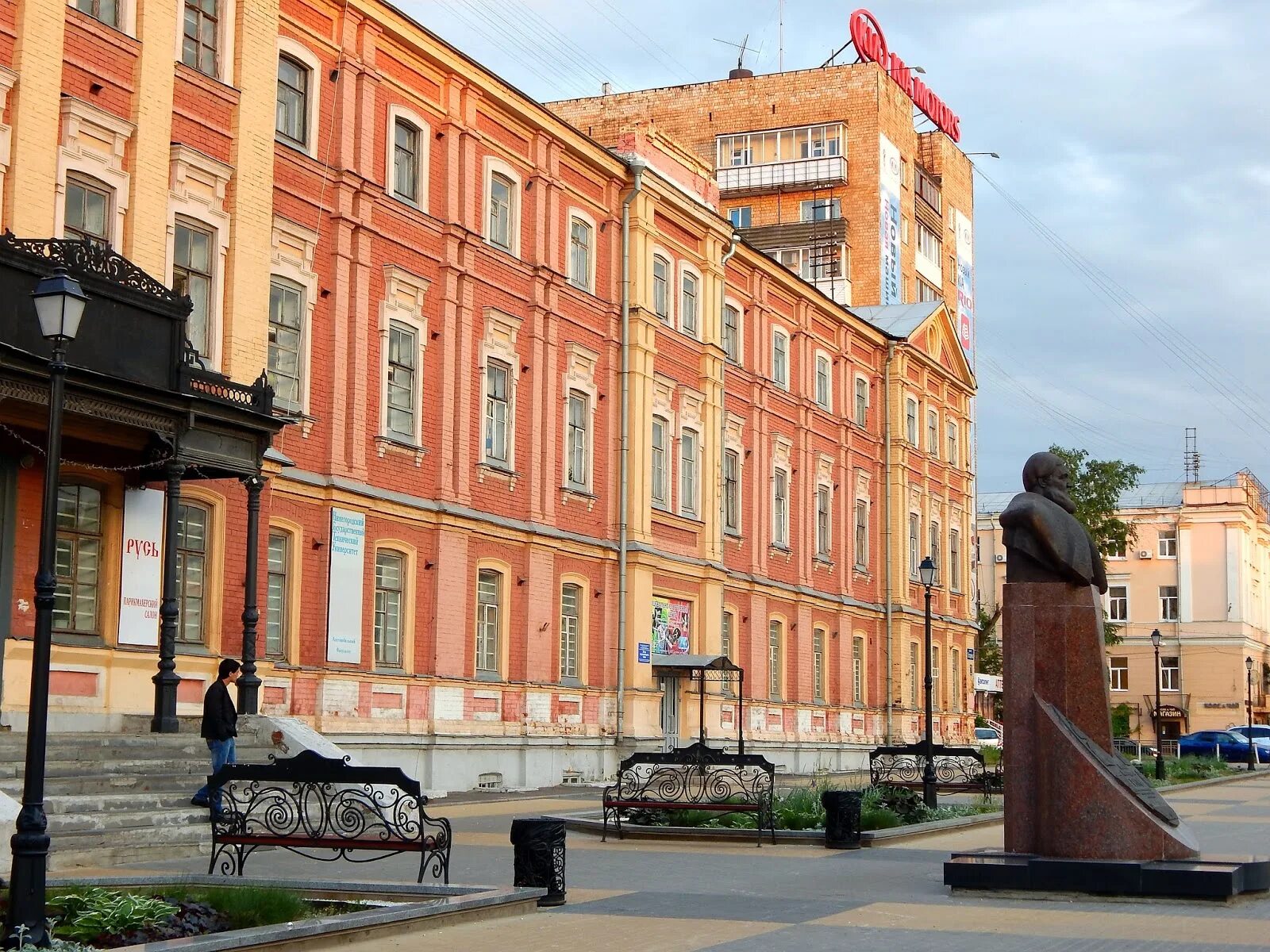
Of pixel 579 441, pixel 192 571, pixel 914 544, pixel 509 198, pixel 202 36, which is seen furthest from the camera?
pixel 914 544

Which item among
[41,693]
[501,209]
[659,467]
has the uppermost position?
[501,209]

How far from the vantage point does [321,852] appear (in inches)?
687

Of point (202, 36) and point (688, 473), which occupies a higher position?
point (202, 36)

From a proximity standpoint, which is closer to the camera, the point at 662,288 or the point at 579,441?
the point at 579,441

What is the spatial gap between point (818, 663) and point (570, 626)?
1348 centimetres

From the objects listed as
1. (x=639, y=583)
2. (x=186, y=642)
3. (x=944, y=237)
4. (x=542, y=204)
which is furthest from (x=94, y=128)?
(x=944, y=237)

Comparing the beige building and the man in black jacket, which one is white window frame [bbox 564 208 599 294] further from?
the beige building

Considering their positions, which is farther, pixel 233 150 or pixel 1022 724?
pixel 233 150

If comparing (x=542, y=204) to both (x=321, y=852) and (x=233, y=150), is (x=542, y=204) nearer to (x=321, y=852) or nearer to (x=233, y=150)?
(x=233, y=150)

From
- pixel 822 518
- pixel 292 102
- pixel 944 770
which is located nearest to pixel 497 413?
pixel 292 102

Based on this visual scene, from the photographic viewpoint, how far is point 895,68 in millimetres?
69625

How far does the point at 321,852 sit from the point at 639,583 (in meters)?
18.3

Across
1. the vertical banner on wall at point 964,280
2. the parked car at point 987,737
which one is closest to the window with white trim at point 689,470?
the parked car at point 987,737

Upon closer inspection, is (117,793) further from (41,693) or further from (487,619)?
(487,619)
